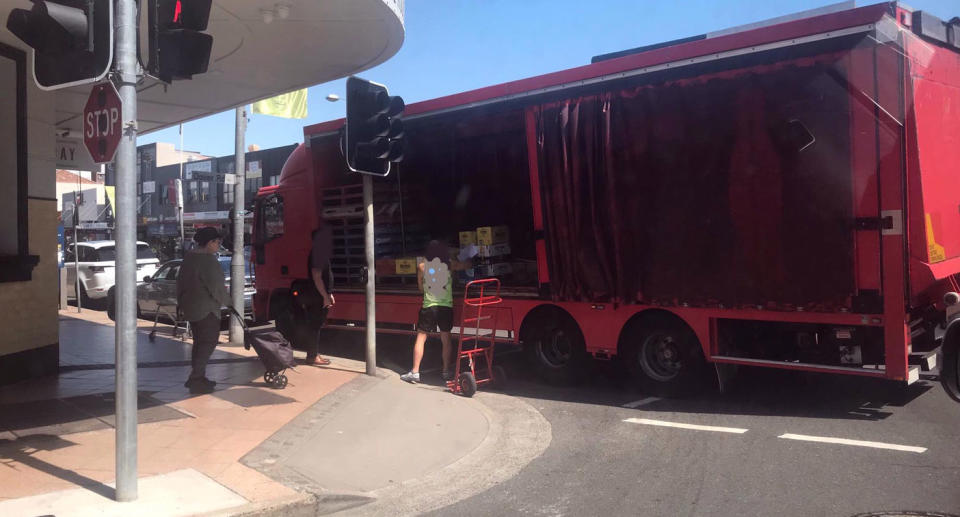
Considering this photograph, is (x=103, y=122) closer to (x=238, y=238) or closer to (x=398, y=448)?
(x=398, y=448)

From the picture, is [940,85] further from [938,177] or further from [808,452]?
[808,452]

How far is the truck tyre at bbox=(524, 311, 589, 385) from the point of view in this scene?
855cm

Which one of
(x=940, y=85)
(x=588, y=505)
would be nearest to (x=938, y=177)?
(x=940, y=85)

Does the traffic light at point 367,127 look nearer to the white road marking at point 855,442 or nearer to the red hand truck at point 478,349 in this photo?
the red hand truck at point 478,349

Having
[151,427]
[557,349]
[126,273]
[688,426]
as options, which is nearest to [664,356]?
[688,426]

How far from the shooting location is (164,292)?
49.2 feet

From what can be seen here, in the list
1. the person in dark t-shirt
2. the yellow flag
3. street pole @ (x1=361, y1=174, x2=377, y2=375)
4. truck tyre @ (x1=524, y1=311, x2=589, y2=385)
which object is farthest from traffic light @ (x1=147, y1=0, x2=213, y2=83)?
the yellow flag

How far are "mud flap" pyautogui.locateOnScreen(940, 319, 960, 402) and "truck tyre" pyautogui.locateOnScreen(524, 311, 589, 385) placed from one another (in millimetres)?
5466

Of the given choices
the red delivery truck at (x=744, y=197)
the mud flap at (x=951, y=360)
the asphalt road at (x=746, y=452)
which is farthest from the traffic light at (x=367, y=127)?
the mud flap at (x=951, y=360)

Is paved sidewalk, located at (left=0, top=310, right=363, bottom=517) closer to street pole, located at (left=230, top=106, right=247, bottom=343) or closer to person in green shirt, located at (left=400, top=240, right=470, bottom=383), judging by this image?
person in green shirt, located at (left=400, top=240, right=470, bottom=383)

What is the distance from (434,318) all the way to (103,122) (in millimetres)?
4954

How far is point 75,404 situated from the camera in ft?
23.3

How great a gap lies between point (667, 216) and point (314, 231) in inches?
242

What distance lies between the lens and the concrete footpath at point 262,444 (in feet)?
15.6
